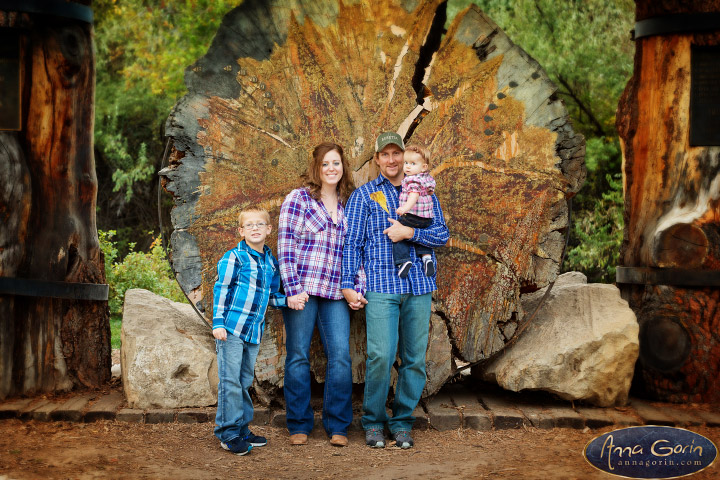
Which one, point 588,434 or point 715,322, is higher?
point 715,322

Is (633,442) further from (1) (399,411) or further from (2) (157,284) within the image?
(2) (157,284)

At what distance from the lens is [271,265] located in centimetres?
419

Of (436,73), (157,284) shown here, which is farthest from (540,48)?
(436,73)

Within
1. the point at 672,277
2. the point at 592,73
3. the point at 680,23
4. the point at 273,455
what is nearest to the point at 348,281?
the point at 273,455

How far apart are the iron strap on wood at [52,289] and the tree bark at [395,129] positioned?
2.63 ft

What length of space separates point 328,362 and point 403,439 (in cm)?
59

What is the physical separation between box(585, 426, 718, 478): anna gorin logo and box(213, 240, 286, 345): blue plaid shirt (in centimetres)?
185

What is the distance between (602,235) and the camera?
37.5ft

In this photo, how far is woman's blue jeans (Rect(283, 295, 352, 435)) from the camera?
4.18m

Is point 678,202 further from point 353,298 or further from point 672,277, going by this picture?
point 353,298

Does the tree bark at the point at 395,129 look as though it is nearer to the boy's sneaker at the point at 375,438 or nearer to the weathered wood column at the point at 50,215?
the boy's sneaker at the point at 375,438

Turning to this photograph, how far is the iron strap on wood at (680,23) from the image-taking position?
486cm

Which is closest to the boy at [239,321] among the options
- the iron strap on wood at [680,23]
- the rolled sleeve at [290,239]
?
the rolled sleeve at [290,239]

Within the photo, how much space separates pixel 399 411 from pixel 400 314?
21.8 inches
